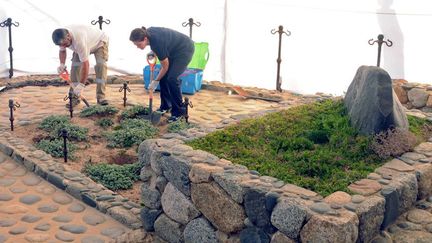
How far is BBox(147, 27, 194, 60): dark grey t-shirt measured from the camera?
8430mm

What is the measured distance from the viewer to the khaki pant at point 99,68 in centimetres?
948

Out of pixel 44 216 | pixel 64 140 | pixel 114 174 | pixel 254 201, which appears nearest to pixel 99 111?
Result: pixel 64 140

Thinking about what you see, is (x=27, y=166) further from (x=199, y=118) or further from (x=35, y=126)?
(x=199, y=118)

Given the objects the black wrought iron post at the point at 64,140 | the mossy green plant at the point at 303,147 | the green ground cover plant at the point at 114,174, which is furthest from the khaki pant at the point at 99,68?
the mossy green plant at the point at 303,147

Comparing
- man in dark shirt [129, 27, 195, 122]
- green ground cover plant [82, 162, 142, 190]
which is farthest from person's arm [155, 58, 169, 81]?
green ground cover plant [82, 162, 142, 190]

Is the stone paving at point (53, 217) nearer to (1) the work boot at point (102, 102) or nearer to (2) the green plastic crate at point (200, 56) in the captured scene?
(1) the work boot at point (102, 102)

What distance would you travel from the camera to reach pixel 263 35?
11062mm

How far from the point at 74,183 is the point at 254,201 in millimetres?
2446

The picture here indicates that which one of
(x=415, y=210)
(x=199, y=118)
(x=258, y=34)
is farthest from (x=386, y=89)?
(x=258, y=34)

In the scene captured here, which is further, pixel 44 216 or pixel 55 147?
pixel 55 147

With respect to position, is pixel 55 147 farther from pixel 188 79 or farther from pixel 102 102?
pixel 188 79

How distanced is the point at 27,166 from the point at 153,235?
1.99m

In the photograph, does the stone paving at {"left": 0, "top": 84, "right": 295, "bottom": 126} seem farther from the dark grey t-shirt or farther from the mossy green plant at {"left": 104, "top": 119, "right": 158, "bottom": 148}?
the dark grey t-shirt

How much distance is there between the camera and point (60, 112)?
9.40 meters
